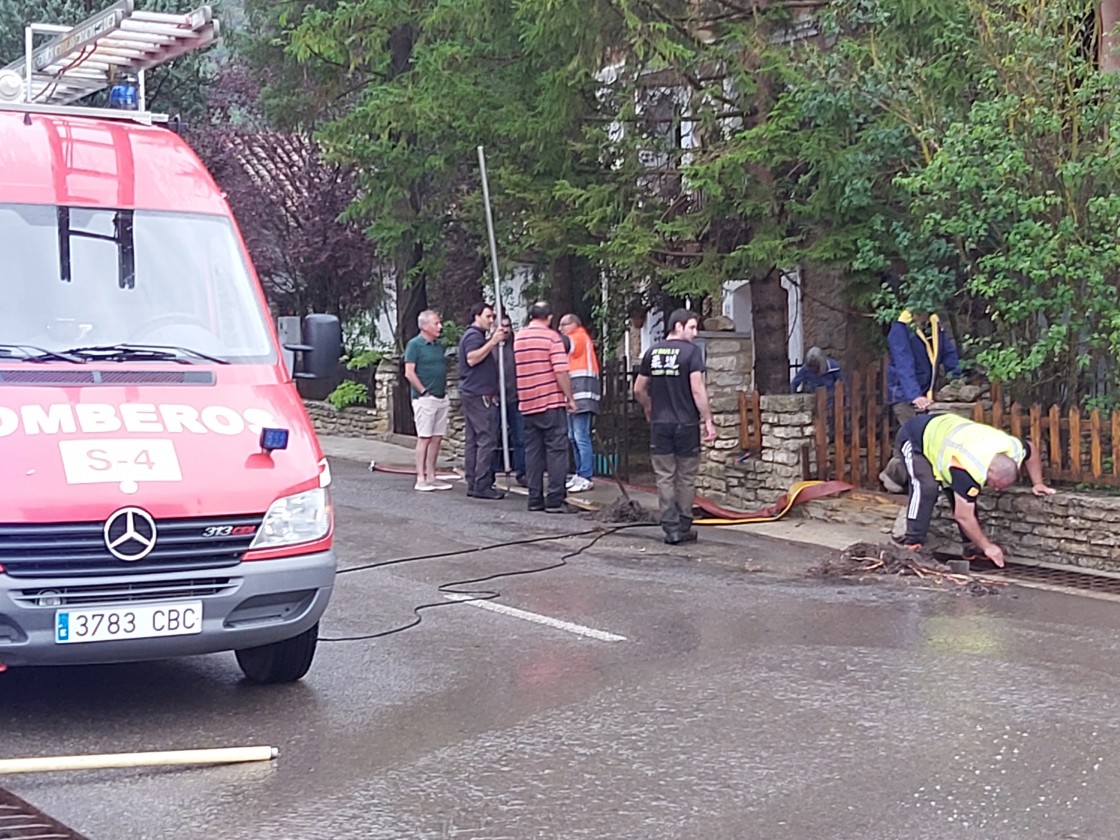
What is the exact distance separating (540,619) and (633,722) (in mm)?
2189

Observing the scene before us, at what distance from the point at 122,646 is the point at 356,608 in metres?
2.96

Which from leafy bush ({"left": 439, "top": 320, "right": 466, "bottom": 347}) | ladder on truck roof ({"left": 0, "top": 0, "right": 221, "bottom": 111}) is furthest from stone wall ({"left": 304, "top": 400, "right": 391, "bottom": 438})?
ladder on truck roof ({"left": 0, "top": 0, "right": 221, "bottom": 111})

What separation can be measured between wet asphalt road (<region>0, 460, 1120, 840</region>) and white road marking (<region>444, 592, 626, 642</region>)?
0.14ft

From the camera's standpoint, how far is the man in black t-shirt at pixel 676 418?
11.2 metres

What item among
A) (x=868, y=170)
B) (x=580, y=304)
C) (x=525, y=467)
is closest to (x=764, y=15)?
(x=868, y=170)

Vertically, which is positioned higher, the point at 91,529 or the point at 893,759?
the point at 91,529

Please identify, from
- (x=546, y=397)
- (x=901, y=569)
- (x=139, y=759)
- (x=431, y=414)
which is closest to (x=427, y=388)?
(x=431, y=414)

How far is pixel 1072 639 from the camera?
314 inches

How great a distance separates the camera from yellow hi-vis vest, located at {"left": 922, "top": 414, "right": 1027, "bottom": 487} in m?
9.80

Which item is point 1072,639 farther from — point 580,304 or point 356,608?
point 580,304

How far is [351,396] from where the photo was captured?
70.9 ft

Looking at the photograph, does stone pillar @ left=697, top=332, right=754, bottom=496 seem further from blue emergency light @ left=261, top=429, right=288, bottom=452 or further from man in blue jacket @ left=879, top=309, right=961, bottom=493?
blue emergency light @ left=261, top=429, right=288, bottom=452

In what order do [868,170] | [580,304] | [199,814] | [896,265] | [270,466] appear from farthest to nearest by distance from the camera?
[580,304], [896,265], [868,170], [270,466], [199,814]

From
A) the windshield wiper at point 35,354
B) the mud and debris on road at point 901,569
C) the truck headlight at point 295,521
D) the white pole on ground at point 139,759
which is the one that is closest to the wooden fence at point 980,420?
the mud and debris on road at point 901,569
